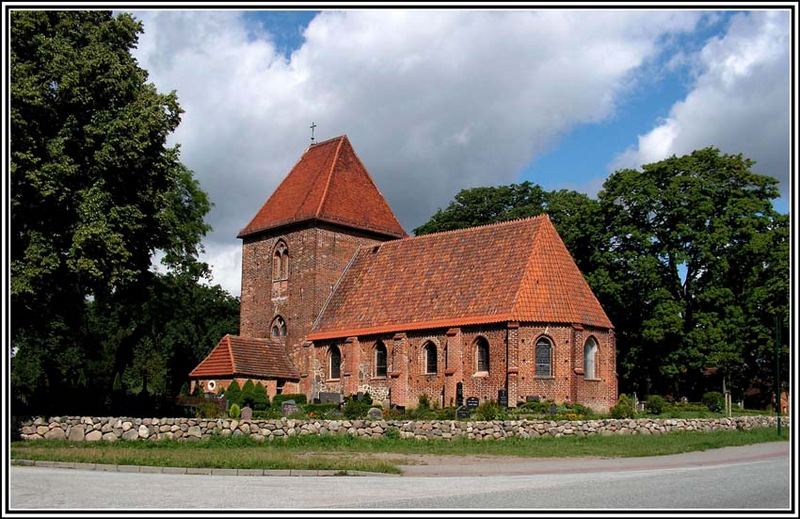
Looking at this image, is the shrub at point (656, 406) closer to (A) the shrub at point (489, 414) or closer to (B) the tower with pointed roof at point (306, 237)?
(A) the shrub at point (489, 414)

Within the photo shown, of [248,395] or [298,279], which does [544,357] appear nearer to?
[248,395]

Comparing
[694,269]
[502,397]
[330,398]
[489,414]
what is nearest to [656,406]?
[502,397]

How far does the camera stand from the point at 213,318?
76.3 metres

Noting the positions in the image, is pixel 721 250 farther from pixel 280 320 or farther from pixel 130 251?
pixel 130 251

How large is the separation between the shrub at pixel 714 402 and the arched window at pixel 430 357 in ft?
41.1

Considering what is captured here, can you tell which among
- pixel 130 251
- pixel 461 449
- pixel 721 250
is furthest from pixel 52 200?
pixel 721 250

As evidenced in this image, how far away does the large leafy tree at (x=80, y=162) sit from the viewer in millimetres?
24250

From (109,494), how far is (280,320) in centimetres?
3530

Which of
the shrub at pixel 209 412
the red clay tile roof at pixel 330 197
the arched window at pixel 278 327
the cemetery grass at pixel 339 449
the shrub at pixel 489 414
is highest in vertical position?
the red clay tile roof at pixel 330 197

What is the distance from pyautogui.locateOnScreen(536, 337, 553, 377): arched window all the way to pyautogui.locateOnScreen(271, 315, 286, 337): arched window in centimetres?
1567

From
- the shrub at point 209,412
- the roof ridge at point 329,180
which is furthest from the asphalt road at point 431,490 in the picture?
the roof ridge at point 329,180

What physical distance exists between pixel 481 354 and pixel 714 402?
1136 cm

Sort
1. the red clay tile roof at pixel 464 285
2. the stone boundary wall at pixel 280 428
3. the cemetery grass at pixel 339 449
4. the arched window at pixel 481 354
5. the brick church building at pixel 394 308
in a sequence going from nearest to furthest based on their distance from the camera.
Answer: the cemetery grass at pixel 339 449, the stone boundary wall at pixel 280 428, the brick church building at pixel 394 308, the arched window at pixel 481 354, the red clay tile roof at pixel 464 285

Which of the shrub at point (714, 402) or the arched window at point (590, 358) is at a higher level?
the arched window at point (590, 358)
